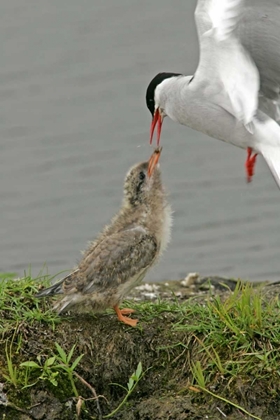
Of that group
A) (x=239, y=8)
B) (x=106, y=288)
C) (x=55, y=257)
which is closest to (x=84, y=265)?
(x=106, y=288)

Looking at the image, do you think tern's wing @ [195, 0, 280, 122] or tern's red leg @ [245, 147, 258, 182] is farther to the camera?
tern's red leg @ [245, 147, 258, 182]

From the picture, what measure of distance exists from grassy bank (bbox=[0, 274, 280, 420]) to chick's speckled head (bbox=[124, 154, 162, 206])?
2.58ft

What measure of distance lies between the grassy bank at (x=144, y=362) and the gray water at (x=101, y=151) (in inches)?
170

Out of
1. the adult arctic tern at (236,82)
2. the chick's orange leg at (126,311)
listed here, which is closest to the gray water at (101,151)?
the adult arctic tern at (236,82)

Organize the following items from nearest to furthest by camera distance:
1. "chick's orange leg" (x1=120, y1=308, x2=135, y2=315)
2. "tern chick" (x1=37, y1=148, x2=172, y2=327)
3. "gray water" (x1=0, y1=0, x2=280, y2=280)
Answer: "tern chick" (x1=37, y1=148, x2=172, y2=327), "chick's orange leg" (x1=120, y1=308, x2=135, y2=315), "gray water" (x1=0, y1=0, x2=280, y2=280)

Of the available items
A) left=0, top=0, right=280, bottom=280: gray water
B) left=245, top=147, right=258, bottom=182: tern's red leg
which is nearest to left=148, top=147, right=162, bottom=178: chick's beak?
left=245, top=147, right=258, bottom=182: tern's red leg

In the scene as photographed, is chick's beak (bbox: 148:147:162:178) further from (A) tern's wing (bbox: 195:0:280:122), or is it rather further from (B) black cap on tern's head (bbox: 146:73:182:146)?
(B) black cap on tern's head (bbox: 146:73:182:146)

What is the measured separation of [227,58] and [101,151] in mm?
6186

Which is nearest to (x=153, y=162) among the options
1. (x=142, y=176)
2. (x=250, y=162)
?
(x=142, y=176)

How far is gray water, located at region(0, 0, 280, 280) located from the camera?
11.4 m

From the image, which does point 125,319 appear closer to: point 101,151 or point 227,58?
point 227,58

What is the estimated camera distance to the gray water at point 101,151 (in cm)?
1136

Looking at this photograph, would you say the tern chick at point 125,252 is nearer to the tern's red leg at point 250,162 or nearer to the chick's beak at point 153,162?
the chick's beak at point 153,162

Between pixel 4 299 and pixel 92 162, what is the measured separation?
20.8 feet
